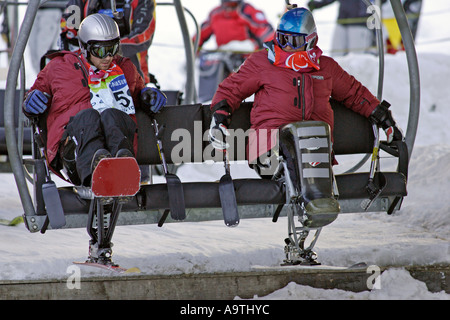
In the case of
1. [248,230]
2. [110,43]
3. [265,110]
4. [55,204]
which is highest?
[110,43]

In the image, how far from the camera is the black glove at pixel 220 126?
4.25 meters

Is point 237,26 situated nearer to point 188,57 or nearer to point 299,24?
point 188,57

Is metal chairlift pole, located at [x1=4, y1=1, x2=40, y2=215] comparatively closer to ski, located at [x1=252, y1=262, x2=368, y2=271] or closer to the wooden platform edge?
the wooden platform edge

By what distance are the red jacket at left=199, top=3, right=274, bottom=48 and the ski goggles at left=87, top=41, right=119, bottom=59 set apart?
7336mm

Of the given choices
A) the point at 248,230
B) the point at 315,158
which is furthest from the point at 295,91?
the point at 248,230

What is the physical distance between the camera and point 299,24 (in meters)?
4.32

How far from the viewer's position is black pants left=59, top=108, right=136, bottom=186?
3.85m

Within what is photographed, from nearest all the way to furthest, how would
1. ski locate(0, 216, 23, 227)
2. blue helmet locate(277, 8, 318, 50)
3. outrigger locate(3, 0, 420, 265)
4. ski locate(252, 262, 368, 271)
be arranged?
outrigger locate(3, 0, 420, 265)
ski locate(252, 262, 368, 271)
blue helmet locate(277, 8, 318, 50)
ski locate(0, 216, 23, 227)

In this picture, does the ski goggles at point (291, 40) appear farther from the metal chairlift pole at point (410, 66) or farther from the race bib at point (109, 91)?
the race bib at point (109, 91)

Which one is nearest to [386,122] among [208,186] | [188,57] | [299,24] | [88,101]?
[299,24]

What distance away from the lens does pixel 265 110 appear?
14.4 feet

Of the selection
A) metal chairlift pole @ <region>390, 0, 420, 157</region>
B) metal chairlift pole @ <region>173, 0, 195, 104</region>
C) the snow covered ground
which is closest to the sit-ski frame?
the snow covered ground
